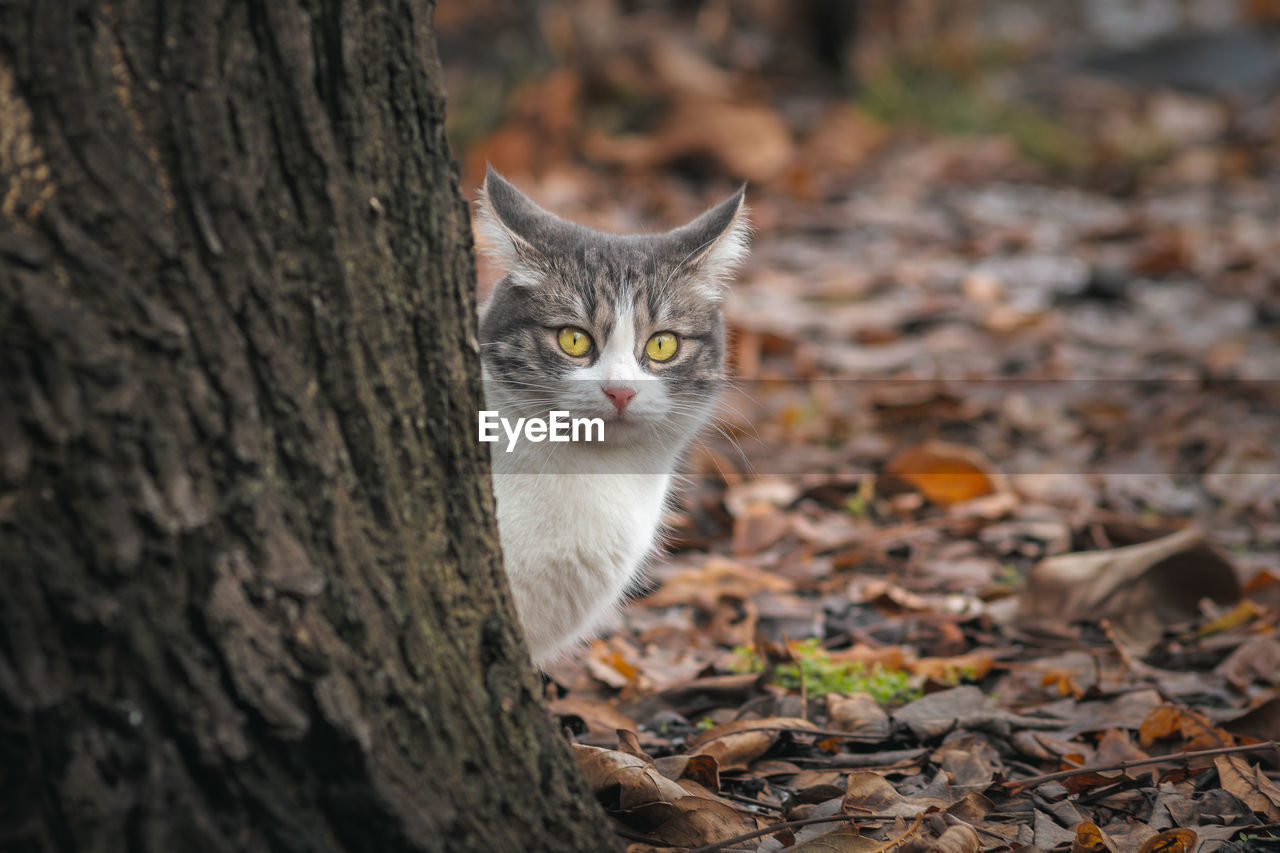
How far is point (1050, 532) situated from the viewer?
4.02 metres

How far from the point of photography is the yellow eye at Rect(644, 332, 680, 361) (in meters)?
2.85

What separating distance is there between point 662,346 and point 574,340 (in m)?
0.26

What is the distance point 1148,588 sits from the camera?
326 centimetres

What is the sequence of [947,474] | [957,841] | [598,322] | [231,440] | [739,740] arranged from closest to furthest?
[231,440], [957,841], [739,740], [598,322], [947,474]

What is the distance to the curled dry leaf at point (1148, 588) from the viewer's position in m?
3.25

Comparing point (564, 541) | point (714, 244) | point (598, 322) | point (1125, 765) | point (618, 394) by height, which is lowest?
point (1125, 765)

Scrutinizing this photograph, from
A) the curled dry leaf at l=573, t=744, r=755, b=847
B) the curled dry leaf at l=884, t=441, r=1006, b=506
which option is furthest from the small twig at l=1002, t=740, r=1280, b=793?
the curled dry leaf at l=884, t=441, r=1006, b=506

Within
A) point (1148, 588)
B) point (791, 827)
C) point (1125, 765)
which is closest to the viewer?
point (791, 827)

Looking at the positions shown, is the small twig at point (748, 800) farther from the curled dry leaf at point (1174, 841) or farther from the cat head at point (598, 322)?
the cat head at point (598, 322)

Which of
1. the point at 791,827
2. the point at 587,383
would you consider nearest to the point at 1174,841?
the point at 791,827

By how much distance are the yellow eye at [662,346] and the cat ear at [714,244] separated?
205 millimetres

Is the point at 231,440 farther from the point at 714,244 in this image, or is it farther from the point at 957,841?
the point at 714,244

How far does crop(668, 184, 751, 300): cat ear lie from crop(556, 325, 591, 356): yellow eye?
1.22 ft

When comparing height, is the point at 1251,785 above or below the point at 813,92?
below
